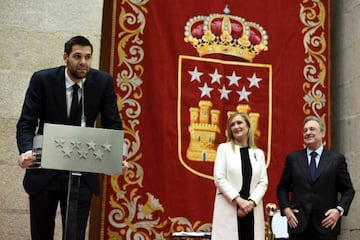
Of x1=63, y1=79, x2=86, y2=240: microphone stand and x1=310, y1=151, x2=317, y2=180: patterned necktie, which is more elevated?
x1=310, y1=151, x2=317, y2=180: patterned necktie

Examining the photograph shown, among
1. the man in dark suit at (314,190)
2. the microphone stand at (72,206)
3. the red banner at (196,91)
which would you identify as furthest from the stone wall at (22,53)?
the microphone stand at (72,206)

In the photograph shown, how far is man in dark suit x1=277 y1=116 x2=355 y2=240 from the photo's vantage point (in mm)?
4230

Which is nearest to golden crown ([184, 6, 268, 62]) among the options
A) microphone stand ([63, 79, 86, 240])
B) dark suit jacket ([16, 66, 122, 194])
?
dark suit jacket ([16, 66, 122, 194])

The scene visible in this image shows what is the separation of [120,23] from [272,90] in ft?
5.58

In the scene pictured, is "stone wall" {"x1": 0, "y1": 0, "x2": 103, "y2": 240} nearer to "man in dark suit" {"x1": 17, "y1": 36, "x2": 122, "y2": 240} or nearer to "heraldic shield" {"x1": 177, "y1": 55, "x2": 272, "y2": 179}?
"heraldic shield" {"x1": 177, "y1": 55, "x2": 272, "y2": 179}

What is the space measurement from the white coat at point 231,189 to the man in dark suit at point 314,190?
180 millimetres

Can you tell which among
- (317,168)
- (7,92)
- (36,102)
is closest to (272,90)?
(317,168)

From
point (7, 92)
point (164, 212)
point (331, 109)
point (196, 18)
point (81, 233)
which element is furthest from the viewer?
point (331, 109)

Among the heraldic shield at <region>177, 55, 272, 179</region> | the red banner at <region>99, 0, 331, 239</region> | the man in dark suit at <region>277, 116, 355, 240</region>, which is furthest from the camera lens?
the heraldic shield at <region>177, 55, 272, 179</region>

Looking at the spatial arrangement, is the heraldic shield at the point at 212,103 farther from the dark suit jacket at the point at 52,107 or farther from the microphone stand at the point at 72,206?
the microphone stand at the point at 72,206

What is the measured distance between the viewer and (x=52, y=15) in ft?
17.1

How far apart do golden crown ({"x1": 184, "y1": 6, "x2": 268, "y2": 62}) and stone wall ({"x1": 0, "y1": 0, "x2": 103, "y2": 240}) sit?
1.22m

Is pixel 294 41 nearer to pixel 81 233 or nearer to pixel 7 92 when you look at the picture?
pixel 7 92

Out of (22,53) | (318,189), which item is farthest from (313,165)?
(22,53)
